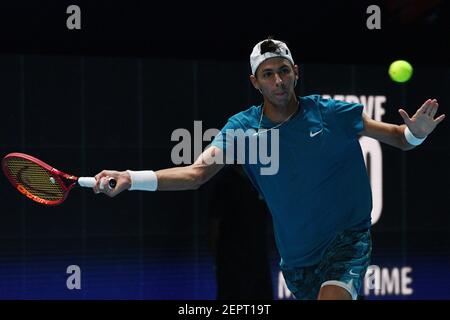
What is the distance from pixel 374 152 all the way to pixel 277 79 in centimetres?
334

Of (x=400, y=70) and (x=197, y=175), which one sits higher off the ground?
(x=400, y=70)

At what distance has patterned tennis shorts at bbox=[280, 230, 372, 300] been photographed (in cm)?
444

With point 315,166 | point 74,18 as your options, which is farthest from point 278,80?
point 74,18

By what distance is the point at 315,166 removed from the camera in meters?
4.59

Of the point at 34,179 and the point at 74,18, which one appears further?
the point at 74,18

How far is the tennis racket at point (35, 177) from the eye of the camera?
4.98 meters

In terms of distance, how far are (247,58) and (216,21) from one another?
1.21 feet

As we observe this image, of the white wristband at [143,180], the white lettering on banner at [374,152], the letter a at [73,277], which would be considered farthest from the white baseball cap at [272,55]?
the letter a at [73,277]

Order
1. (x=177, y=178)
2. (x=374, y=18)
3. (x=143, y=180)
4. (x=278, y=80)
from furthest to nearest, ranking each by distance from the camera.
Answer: (x=374, y=18) < (x=278, y=80) < (x=177, y=178) < (x=143, y=180)

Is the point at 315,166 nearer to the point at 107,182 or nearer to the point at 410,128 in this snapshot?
the point at 410,128

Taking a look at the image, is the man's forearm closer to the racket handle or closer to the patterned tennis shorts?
the racket handle

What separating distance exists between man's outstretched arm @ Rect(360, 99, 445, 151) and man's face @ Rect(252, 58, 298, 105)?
1.23ft
